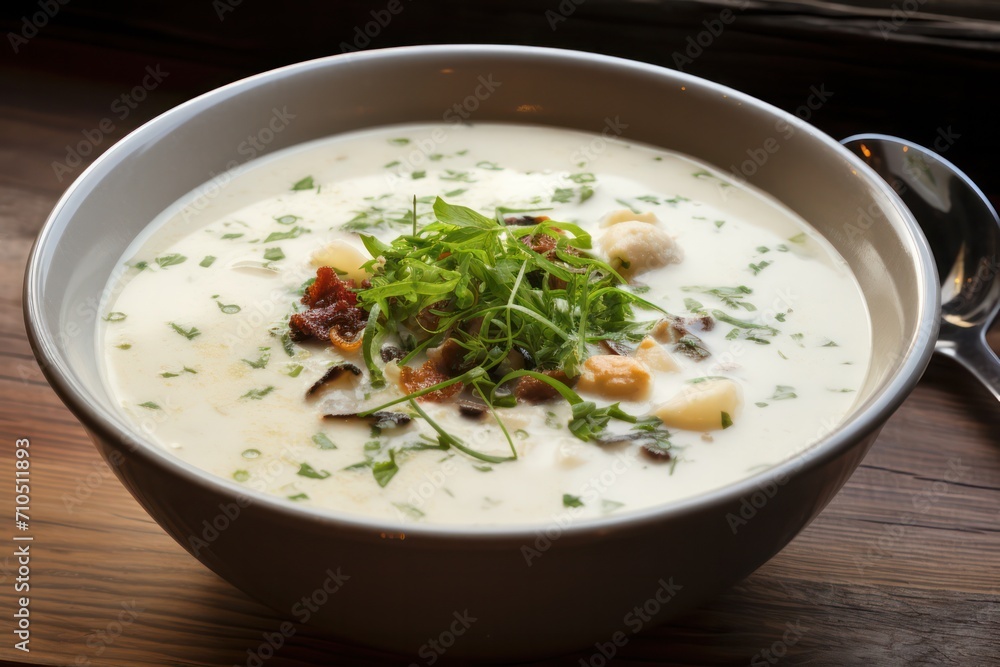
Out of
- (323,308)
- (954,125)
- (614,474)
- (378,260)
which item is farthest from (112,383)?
(954,125)

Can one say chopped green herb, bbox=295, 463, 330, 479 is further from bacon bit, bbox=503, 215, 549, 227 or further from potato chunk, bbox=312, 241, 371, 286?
bacon bit, bbox=503, 215, 549, 227

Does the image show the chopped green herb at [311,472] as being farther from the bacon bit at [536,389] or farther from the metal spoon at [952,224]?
the metal spoon at [952,224]

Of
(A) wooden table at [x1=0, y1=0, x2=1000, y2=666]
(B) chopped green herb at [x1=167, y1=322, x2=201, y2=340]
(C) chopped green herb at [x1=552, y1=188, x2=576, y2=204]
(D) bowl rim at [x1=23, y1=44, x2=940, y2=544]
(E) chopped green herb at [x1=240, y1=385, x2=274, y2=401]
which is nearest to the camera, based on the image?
(D) bowl rim at [x1=23, y1=44, x2=940, y2=544]

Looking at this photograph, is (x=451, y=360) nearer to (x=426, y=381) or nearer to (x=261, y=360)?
(x=426, y=381)

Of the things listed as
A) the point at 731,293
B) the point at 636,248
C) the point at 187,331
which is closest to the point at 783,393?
the point at 731,293

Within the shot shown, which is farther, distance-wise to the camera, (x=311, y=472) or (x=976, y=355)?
(x=976, y=355)

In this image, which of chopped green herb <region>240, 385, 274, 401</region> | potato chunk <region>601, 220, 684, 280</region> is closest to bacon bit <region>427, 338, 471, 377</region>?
chopped green herb <region>240, 385, 274, 401</region>
